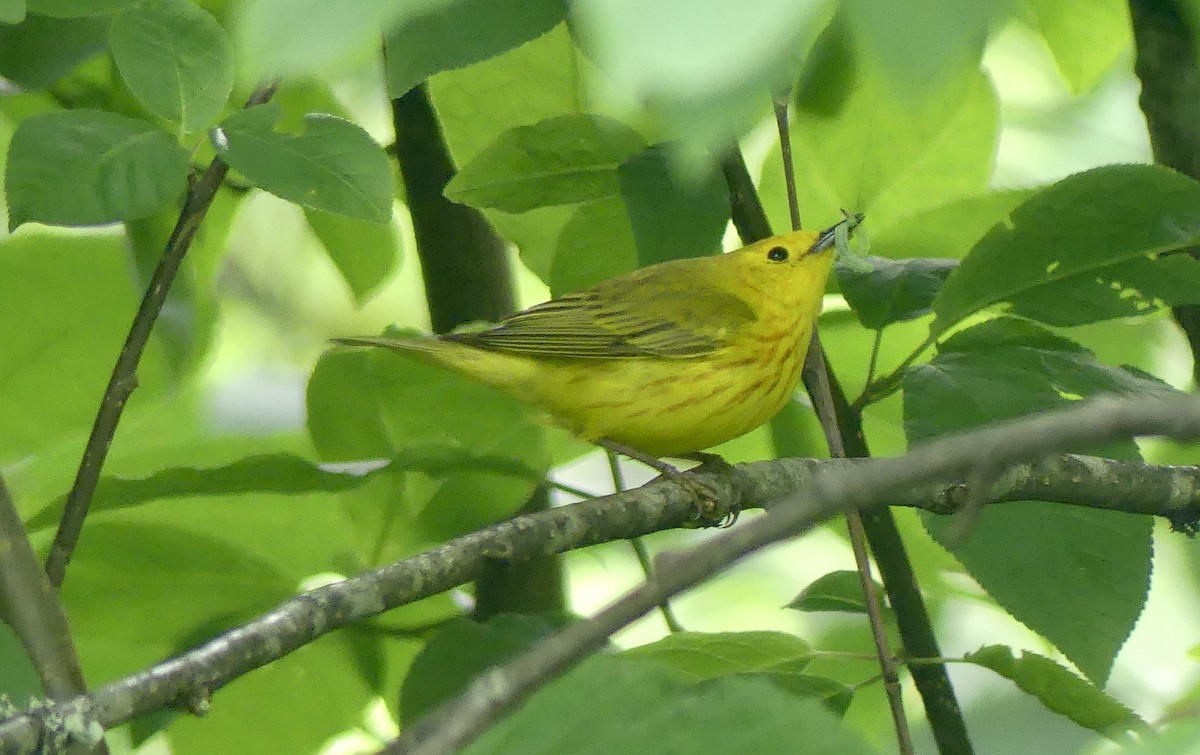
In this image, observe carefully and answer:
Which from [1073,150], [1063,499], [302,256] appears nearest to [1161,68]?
[1063,499]

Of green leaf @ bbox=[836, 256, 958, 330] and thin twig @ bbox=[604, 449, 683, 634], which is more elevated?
green leaf @ bbox=[836, 256, 958, 330]

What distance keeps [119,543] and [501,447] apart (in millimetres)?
604

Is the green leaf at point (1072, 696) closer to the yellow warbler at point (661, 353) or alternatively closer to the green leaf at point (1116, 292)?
the green leaf at point (1116, 292)

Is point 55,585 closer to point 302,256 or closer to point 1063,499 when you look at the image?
point 1063,499

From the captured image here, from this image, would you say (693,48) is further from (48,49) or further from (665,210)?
(48,49)

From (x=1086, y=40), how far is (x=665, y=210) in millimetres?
828

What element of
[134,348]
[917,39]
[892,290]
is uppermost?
[917,39]

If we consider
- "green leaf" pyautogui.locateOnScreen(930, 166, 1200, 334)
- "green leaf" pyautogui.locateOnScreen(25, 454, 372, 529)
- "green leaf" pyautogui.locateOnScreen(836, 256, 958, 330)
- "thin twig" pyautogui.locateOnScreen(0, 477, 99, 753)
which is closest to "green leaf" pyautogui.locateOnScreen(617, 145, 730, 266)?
"green leaf" pyautogui.locateOnScreen(836, 256, 958, 330)

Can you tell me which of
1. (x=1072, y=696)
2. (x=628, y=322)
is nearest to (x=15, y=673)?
(x=1072, y=696)

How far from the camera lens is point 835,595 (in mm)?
1816

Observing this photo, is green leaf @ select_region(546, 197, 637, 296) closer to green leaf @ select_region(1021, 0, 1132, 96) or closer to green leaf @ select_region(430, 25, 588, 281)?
green leaf @ select_region(430, 25, 588, 281)

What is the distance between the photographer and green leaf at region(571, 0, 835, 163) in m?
0.38

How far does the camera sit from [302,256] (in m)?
4.66

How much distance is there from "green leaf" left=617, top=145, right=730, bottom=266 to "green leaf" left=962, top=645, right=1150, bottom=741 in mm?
711
